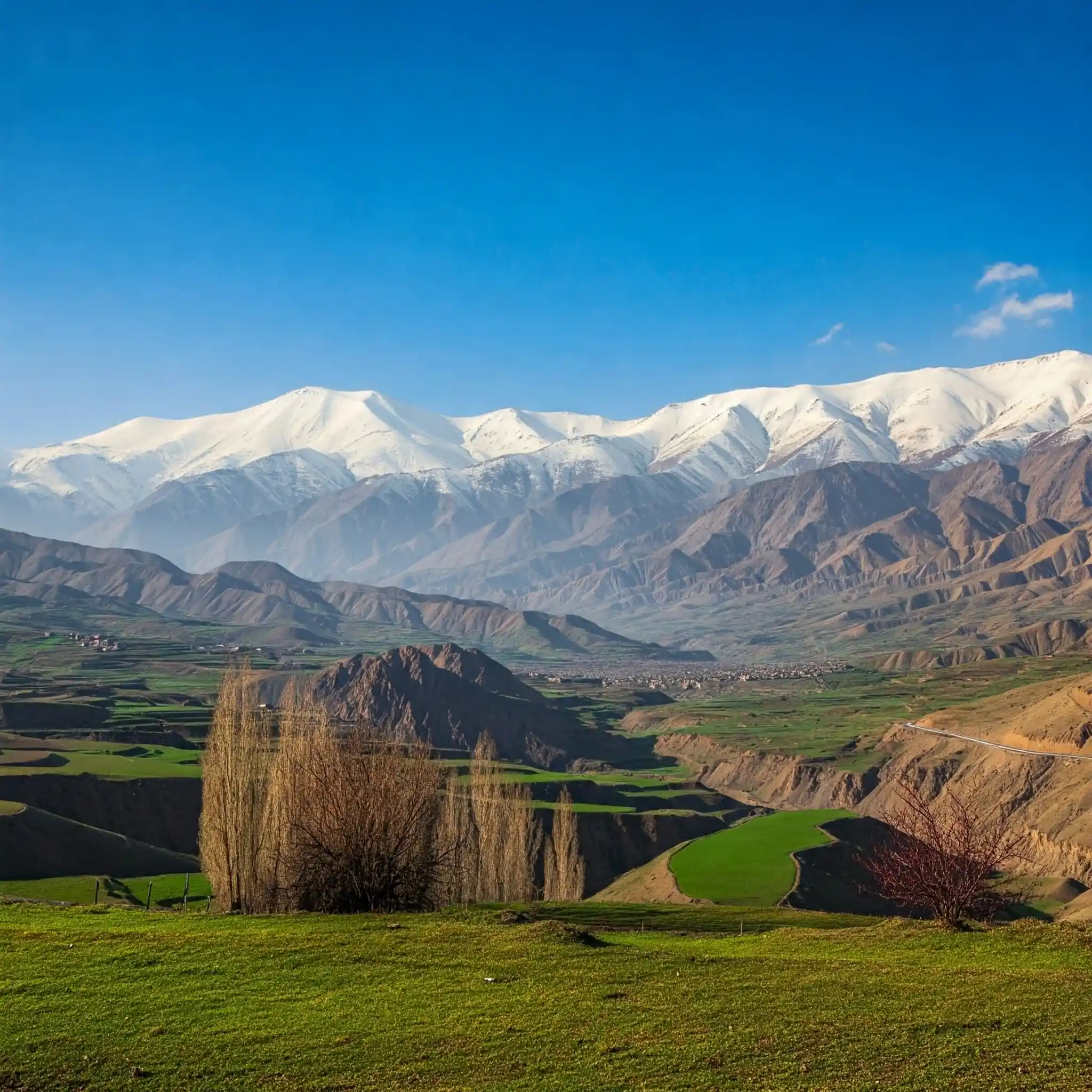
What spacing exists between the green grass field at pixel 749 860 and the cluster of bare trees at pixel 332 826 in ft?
52.5

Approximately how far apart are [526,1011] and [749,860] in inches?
3028

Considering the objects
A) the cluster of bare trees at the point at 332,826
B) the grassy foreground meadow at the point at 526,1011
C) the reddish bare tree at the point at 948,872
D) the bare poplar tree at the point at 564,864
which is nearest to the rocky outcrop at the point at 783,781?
Result: the bare poplar tree at the point at 564,864

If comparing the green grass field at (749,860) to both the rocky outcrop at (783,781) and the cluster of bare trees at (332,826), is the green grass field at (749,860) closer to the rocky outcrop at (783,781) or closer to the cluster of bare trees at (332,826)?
the cluster of bare trees at (332,826)

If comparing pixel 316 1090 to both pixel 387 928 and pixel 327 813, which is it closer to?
pixel 387 928

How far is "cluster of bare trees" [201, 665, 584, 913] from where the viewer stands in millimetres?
48000

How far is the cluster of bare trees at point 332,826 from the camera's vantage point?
4800 centimetres

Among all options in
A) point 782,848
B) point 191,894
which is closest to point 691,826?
point 782,848

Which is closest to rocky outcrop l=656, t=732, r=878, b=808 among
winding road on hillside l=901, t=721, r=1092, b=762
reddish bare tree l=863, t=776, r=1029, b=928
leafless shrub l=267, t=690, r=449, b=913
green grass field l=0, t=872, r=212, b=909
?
winding road on hillside l=901, t=721, r=1092, b=762

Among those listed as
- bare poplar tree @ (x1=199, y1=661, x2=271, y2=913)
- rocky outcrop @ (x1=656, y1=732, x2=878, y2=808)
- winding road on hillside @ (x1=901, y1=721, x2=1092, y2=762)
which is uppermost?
bare poplar tree @ (x1=199, y1=661, x2=271, y2=913)

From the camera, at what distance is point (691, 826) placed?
4963 inches

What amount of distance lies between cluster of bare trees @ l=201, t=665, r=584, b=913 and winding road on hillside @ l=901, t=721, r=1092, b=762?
3240 inches

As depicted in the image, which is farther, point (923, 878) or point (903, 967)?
point (923, 878)

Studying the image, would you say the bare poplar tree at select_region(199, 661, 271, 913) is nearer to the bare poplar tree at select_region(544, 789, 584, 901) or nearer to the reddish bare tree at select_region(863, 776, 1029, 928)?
the reddish bare tree at select_region(863, 776, 1029, 928)

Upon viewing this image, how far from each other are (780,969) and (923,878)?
10.3 metres
